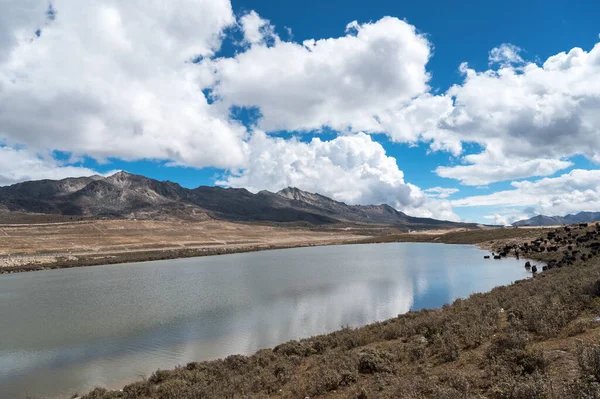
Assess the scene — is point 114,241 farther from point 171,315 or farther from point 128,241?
point 171,315

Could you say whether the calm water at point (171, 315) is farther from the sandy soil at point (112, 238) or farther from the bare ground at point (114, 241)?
the sandy soil at point (112, 238)

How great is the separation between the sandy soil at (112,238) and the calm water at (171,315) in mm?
56885

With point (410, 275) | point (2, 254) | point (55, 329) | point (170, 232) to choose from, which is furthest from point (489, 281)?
point (170, 232)

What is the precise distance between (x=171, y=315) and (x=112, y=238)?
113 meters

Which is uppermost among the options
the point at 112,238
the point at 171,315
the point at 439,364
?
the point at 439,364

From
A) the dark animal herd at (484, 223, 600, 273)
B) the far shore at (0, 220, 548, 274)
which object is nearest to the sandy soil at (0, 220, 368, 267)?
the far shore at (0, 220, 548, 274)

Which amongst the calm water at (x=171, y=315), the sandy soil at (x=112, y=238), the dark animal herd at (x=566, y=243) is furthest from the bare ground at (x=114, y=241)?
the dark animal herd at (x=566, y=243)

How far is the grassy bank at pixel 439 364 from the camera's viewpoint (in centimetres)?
814

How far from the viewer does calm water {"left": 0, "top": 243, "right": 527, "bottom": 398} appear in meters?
19.1

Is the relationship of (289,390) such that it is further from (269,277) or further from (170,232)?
(170,232)

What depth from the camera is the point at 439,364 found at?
11.7 metres

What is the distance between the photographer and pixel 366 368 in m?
12.3

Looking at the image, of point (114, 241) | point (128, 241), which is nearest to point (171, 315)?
point (114, 241)

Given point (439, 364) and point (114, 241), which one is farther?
point (114, 241)
